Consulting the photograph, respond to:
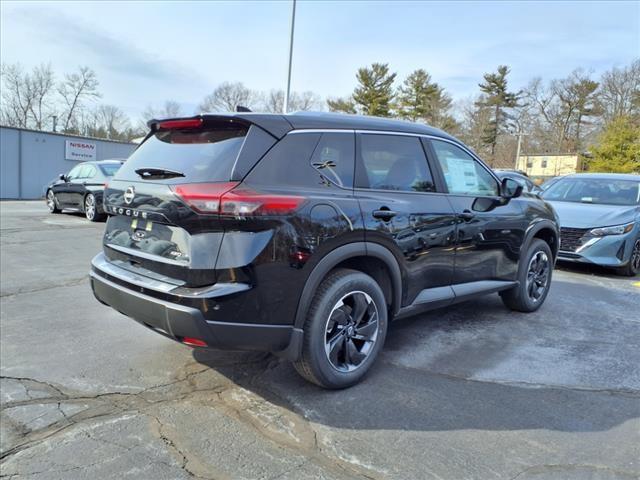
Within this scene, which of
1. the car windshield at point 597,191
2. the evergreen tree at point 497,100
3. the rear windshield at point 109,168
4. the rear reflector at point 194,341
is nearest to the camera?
the rear reflector at point 194,341

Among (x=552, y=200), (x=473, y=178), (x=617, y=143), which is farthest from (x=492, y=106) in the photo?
(x=473, y=178)

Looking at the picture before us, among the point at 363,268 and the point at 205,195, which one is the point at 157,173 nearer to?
the point at 205,195

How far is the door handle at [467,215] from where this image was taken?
13.5 ft

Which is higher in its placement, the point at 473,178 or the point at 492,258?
the point at 473,178

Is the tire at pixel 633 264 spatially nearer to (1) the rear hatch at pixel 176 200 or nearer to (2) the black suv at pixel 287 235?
(2) the black suv at pixel 287 235

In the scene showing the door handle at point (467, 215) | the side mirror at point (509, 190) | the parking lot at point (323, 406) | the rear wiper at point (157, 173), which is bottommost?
the parking lot at point (323, 406)

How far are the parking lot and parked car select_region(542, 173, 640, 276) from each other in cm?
→ 249

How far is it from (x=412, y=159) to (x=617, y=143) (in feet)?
114

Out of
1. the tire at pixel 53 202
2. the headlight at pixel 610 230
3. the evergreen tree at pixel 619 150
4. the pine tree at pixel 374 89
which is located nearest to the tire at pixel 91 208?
the tire at pixel 53 202

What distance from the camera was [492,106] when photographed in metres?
59.7

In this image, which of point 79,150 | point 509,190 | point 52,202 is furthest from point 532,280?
point 79,150

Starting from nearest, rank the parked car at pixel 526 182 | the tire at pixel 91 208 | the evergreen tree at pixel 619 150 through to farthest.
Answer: the parked car at pixel 526 182
the tire at pixel 91 208
the evergreen tree at pixel 619 150

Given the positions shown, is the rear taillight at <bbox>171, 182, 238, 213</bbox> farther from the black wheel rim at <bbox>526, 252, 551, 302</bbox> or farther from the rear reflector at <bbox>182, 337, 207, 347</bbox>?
the black wheel rim at <bbox>526, 252, 551, 302</bbox>

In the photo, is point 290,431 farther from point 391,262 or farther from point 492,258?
point 492,258
